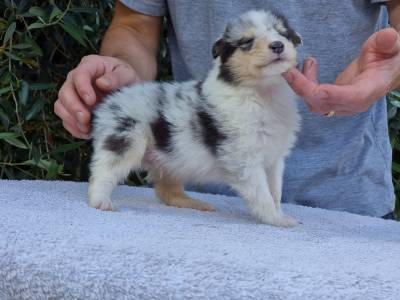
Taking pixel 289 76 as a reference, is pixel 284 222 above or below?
below

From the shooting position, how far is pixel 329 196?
2.29m

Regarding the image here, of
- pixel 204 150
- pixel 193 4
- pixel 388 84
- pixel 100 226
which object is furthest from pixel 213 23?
pixel 100 226

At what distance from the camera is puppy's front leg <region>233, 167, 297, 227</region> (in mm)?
1667

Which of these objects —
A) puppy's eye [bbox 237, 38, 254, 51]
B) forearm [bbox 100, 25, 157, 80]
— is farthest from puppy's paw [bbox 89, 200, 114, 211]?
forearm [bbox 100, 25, 157, 80]

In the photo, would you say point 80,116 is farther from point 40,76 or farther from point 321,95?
point 40,76

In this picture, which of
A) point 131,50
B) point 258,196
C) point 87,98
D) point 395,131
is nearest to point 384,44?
point 258,196

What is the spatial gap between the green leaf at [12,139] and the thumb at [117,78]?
65cm

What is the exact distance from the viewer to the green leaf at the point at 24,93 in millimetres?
2508

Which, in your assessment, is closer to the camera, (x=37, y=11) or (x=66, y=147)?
(x=37, y=11)

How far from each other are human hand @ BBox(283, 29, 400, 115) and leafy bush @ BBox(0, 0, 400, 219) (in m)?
1.18

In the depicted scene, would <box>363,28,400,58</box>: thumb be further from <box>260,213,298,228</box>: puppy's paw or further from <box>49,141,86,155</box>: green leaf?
<box>49,141,86,155</box>: green leaf

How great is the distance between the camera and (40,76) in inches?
107

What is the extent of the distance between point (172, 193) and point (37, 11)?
36.8 inches

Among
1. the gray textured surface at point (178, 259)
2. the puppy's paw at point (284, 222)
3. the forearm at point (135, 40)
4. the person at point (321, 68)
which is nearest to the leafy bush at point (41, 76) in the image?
the forearm at point (135, 40)
